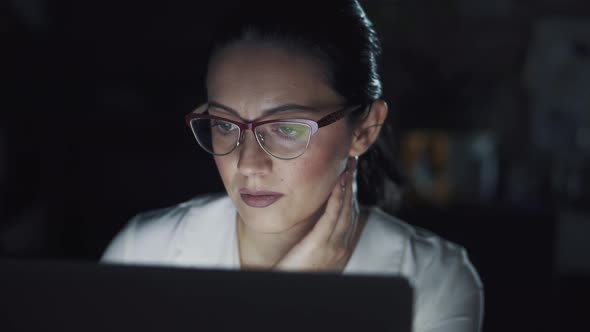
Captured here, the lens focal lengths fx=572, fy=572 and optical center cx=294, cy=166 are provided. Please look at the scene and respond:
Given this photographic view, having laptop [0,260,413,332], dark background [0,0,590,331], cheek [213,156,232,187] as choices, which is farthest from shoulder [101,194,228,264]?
dark background [0,0,590,331]

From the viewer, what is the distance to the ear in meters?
0.89

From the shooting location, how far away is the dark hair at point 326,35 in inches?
32.7

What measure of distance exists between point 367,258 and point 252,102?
0.32 metres

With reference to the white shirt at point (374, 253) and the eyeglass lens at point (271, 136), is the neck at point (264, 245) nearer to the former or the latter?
the white shirt at point (374, 253)

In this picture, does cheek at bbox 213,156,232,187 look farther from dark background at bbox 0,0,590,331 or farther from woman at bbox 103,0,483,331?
dark background at bbox 0,0,590,331

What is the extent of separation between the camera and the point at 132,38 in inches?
75.4

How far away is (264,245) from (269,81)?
296 millimetres

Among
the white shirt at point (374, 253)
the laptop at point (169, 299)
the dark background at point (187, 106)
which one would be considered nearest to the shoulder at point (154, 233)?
the white shirt at point (374, 253)

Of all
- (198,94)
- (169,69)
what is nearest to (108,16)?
(169,69)

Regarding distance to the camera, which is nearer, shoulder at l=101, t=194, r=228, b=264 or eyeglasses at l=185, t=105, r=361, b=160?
eyeglasses at l=185, t=105, r=361, b=160

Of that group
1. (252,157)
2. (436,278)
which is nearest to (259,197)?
(252,157)

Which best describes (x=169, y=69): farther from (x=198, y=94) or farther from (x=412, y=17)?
(x=412, y=17)

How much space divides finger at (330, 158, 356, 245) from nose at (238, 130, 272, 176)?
0.17m

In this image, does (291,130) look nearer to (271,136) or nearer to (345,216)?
(271,136)
